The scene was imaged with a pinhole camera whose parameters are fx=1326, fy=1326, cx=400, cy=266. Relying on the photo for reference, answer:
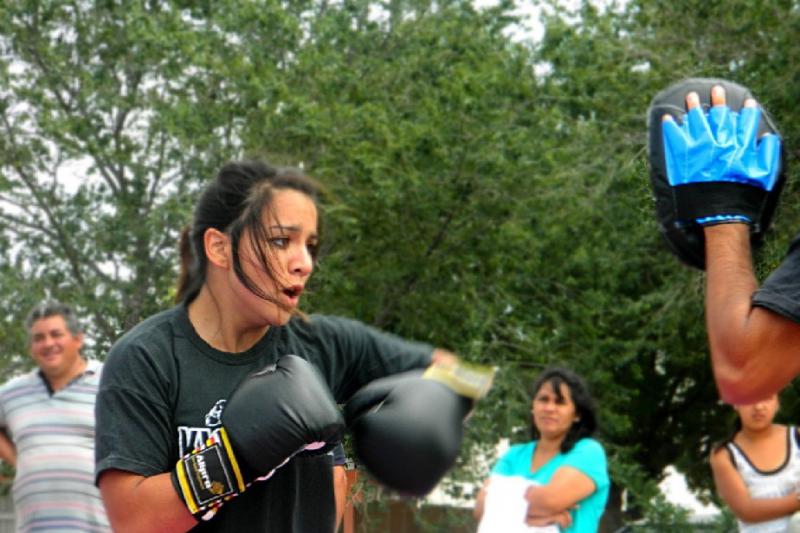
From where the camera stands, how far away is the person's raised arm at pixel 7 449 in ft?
19.0

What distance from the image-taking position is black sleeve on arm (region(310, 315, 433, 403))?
3157mm

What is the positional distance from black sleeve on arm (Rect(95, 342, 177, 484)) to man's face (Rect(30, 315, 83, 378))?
2.99 metres

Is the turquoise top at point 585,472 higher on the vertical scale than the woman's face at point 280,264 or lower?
lower

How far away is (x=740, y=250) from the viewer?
2.62m

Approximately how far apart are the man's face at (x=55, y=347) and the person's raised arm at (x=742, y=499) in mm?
2991

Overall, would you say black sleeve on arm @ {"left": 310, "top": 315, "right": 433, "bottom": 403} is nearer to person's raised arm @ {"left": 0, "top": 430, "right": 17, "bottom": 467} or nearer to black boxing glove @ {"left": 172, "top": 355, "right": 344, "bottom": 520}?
black boxing glove @ {"left": 172, "top": 355, "right": 344, "bottom": 520}

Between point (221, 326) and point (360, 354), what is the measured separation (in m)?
0.36

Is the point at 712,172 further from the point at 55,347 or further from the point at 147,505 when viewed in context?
the point at 55,347

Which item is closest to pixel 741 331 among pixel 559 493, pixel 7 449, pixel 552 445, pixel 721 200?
pixel 721 200

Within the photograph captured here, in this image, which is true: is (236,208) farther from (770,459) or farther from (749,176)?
(770,459)

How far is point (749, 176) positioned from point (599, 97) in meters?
11.2

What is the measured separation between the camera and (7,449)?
5.82 metres

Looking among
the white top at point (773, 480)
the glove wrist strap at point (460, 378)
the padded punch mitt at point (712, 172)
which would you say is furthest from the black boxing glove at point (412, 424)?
the white top at point (773, 480)

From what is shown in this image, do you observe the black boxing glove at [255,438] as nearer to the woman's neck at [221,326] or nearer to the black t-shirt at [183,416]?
the black t-shirt at [183,416]
